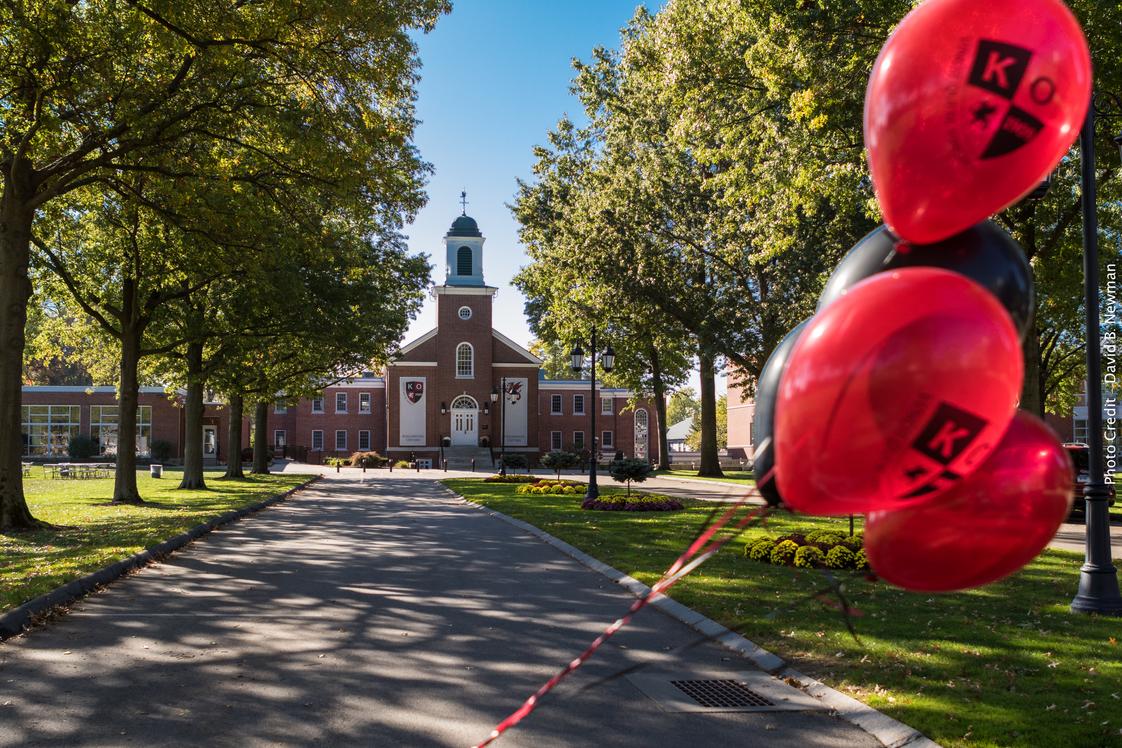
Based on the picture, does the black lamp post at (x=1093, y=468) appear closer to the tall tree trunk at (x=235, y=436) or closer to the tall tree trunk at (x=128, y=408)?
the tall tree trunk at (x=128, y=408)

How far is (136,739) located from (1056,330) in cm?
3229

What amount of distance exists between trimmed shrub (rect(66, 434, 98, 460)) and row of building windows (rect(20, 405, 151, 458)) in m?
2.28

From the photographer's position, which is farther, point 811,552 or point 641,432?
point 641,432

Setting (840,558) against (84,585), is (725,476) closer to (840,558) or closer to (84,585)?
(840,558)

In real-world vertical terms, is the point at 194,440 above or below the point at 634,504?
above

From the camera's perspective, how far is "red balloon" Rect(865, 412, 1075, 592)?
2465 millimetres

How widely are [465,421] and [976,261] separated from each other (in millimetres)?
62544

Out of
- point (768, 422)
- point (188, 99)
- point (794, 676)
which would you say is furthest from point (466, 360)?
point (768, 422)

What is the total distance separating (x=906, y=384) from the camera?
7.20ft

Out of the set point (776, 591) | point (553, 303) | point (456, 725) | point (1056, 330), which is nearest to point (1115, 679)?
point (776, 591)

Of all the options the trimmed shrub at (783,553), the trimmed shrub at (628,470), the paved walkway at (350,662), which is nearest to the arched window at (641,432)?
the trimmed shrub at (628,470)

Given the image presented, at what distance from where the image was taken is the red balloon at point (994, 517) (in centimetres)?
246

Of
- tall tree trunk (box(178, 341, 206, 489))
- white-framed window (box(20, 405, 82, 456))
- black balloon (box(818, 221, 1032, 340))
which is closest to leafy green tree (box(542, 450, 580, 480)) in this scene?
tall tree trunk (box(178, 341, 206, 489))

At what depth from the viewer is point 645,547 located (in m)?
14.3
